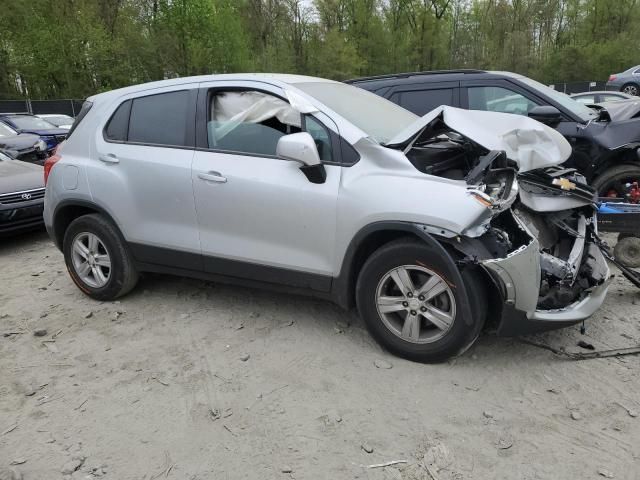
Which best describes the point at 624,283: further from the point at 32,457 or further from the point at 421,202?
the point at 32,457

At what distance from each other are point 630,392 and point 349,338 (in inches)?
67.2

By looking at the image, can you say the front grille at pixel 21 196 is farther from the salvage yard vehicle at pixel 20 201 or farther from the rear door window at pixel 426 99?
the rear door window at pixel 426 99

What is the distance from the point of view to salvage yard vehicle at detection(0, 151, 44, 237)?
657 cm

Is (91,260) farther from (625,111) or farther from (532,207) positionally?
(625,111)

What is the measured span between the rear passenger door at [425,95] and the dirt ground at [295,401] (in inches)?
122

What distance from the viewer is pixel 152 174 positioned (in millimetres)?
4055

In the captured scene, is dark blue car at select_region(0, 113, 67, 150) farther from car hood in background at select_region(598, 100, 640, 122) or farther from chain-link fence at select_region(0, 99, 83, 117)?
car hood in background at select_region(598, 100, 640, 122)

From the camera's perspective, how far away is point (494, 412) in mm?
2869

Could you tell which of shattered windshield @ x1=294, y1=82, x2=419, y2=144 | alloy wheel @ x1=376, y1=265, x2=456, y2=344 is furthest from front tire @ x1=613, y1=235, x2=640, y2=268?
alloy wheel @ x1=376, y1=265, x2=456, y2=344

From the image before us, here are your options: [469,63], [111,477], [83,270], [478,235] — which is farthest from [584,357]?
[469,63]

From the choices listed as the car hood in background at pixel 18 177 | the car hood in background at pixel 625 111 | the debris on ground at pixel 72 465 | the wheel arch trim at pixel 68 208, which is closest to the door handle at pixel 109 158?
the wheel arch trim at pixel 68 208

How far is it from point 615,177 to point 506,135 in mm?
2284

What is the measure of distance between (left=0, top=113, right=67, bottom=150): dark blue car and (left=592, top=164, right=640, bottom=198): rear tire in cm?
1337

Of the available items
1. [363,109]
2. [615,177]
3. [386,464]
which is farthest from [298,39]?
[386,464]
